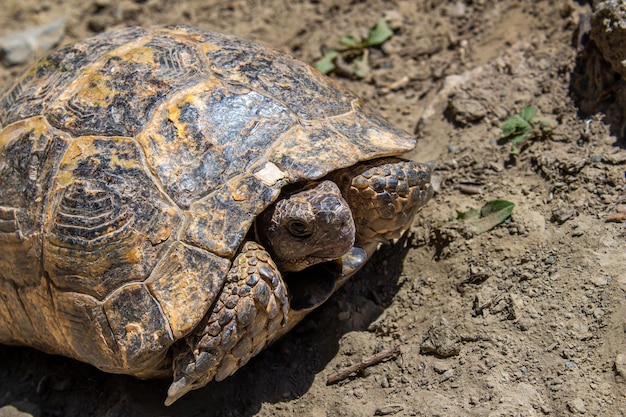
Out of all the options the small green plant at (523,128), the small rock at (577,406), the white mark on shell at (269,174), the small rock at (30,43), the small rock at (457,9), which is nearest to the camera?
the small rock at (577,406)

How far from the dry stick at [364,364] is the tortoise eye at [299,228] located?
70cm

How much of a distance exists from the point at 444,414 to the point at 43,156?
211 cm

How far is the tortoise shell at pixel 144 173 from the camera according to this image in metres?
2.84

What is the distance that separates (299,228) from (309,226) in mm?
53

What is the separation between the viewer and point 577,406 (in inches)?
106

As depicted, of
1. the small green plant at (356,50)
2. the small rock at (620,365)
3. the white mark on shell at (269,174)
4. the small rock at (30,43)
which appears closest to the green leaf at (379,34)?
the small green plant at (356,50)

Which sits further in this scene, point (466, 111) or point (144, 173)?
point (466, 111)

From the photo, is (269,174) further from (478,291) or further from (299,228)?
(478,291)

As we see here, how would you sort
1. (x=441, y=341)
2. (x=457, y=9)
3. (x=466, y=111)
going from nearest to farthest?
(x=441, y=341) → (x=466, y=111) → (x=457, y=9)

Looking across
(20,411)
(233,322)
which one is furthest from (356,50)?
(20,411)

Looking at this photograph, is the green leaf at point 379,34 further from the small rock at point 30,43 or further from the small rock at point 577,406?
the small rock at point 577,406

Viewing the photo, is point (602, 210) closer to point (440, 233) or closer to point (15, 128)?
point (440, 233)

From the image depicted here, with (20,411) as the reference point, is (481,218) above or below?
above

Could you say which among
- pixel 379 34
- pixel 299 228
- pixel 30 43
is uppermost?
pixel 299 228
